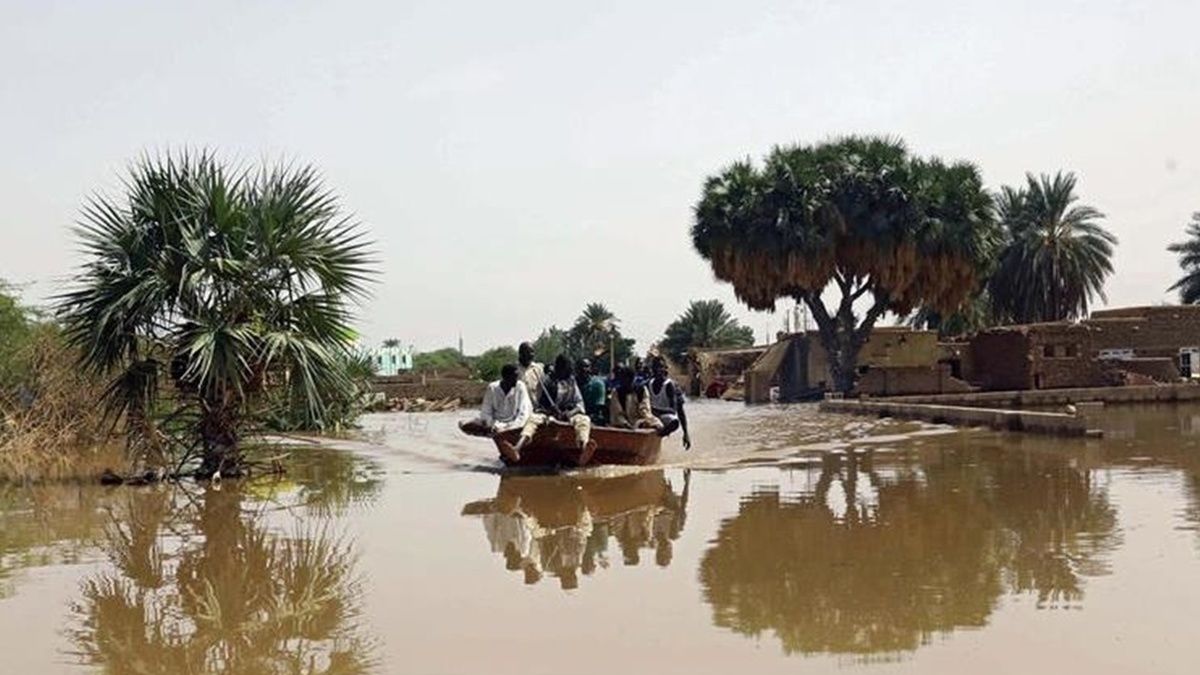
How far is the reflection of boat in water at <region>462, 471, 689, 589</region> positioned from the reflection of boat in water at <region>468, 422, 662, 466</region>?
466 millimetres

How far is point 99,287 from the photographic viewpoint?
14.9m

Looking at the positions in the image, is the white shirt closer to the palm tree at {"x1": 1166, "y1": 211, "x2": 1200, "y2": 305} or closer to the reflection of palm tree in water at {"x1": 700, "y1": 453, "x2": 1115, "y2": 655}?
the reflection of palm tree in water at {"x1": 700, "y1": 453, "x2": 1115, "y2": 655}

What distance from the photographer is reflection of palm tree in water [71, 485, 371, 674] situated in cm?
627

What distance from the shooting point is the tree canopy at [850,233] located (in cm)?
4041

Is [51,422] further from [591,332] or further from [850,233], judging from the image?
[591,332]

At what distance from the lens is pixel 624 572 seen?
8.58 meters

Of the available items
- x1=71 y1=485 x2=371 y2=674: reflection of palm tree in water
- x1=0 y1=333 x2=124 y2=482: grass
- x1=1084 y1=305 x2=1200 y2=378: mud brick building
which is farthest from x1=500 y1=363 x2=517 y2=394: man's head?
x1=1084 y1=305 x2=1200 y2=378: mud brick building

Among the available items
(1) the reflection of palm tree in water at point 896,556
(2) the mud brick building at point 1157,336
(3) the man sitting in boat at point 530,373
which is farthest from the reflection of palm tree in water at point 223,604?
(2) the mud brick building at point 1157,336

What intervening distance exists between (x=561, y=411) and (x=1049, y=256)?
43.6 m

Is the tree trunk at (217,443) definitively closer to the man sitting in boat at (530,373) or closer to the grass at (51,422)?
the grass at (51,422)

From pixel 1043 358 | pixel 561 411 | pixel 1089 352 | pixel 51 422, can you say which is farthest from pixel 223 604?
pixel 1089 352

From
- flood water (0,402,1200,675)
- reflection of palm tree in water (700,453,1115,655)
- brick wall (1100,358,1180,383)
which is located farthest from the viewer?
brick wall (1100,358,1180,383)

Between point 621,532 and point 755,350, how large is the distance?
43430 millimetres

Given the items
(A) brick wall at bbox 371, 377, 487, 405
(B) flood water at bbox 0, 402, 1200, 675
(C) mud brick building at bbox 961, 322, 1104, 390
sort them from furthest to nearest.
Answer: (A) brick wall at bbox 371, 377, 487, 405 < (C) mud brick building at bbox 961, 322, 1104, 390 < (B) flood water at bbox 0, 402, 1200, 675
